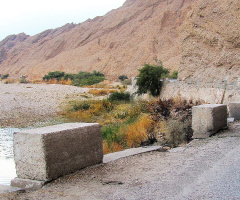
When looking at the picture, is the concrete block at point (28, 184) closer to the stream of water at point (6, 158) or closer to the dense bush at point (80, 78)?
the stream of water at point (6, 158)

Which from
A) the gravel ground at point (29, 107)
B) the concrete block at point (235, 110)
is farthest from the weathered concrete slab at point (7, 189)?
the gravel ground at point (29, 107)

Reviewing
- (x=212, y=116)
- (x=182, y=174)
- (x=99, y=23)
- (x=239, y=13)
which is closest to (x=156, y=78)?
(x=239, y=13)

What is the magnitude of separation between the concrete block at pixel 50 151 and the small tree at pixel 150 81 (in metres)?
13.1

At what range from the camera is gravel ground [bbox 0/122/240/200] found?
446cm

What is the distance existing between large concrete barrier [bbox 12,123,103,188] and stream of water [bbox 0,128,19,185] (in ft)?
7.84

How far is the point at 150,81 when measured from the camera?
18.6 m

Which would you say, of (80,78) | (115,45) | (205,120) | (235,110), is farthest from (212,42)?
(115,45)

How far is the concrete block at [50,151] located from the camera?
4918mm

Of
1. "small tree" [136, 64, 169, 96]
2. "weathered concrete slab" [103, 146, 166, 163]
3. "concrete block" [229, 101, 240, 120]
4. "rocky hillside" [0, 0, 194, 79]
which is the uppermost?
"rocky hillside" [0, 0, 194, 79]

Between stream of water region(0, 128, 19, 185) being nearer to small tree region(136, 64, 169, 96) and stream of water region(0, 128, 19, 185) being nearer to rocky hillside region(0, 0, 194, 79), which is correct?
small tree region(136, 64, 169, 96)

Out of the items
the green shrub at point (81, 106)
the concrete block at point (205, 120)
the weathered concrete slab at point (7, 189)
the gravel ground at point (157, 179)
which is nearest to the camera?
the gravel ground at point (157, 179)

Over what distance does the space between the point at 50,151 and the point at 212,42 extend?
38.7ft

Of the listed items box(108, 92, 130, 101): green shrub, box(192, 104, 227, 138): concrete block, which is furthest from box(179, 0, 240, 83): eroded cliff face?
box(108, 92, 130, 101): green shrub

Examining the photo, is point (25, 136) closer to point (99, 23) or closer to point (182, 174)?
point (182, 174)
